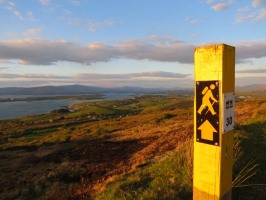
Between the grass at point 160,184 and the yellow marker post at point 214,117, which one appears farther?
the grass at point 160,184

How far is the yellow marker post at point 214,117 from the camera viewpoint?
149 inches

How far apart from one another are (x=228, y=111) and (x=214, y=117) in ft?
0.80

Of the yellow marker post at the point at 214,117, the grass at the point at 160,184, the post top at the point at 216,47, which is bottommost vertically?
the grass at the point at 160,184

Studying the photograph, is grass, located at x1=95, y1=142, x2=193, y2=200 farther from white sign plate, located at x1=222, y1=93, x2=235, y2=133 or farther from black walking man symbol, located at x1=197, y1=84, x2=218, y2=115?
black walking man symbol, located at x1=197, y1=84, x2=218, y2=115

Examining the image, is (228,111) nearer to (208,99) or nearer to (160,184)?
(208,99)

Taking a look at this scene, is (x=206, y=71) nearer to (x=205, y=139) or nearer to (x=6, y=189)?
(x=205, y=139)

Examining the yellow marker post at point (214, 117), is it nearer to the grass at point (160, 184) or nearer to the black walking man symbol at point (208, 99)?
the black walking man symbol at point (208, 99)

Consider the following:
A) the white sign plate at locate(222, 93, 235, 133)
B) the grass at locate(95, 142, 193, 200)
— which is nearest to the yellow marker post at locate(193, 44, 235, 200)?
the white sign plate at locate(222, 93, 235, 133)

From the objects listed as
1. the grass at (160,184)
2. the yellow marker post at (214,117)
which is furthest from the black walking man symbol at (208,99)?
the grass at (160,184)

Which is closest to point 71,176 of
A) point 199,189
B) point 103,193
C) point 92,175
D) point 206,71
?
point 92,175

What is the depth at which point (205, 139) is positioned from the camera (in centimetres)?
399

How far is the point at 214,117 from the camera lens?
3877 mm

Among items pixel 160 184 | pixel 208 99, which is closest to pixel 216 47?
pixel 208 99

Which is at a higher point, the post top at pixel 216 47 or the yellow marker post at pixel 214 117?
the post top at pixel 216 47
